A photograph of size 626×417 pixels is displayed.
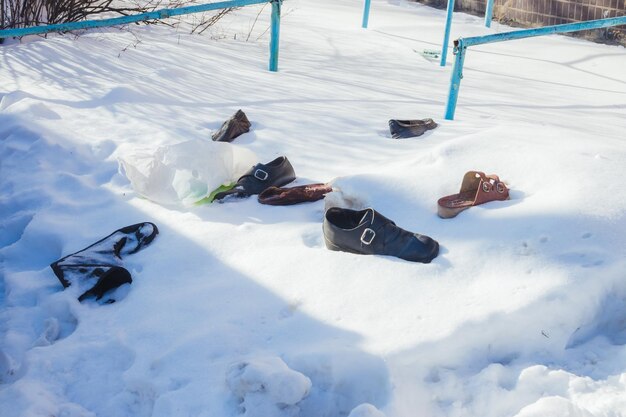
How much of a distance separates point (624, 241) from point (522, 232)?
0.38 meters

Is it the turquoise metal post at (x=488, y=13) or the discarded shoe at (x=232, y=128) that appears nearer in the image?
the discarded shoe at (x=232, y=128)

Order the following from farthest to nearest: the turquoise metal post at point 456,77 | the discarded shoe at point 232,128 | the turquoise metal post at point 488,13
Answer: the turquoise metal post at point 488,13 → the turquoise metal post at point 456,77 → the discarded shoe at point 232,128

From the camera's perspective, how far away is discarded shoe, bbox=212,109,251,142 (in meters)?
4.43

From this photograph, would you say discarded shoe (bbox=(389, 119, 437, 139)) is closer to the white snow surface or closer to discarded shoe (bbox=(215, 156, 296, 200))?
the white snow surface

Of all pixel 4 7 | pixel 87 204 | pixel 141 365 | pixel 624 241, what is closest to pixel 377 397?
pixel 141 365

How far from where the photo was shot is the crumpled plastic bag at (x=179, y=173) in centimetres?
356

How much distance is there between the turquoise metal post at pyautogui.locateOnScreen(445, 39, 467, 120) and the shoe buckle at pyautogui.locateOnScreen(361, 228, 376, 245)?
2.12m

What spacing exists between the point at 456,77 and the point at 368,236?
7.24ft

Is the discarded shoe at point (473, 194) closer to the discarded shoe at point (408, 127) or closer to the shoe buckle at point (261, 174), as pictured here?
the shoe buckle at point (261, 174)

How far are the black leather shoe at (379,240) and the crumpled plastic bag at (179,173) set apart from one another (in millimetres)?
921

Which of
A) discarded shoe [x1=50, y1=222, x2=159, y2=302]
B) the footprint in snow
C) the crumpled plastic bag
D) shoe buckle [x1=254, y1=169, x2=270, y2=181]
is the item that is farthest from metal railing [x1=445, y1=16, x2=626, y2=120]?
the footprint in snow

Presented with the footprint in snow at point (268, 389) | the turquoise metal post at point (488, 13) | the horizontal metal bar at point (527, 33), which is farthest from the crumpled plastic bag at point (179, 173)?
the turquoise metal post at point (488, 13)

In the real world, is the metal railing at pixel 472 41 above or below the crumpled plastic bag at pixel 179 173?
above

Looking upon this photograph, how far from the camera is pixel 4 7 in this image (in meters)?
6.91
